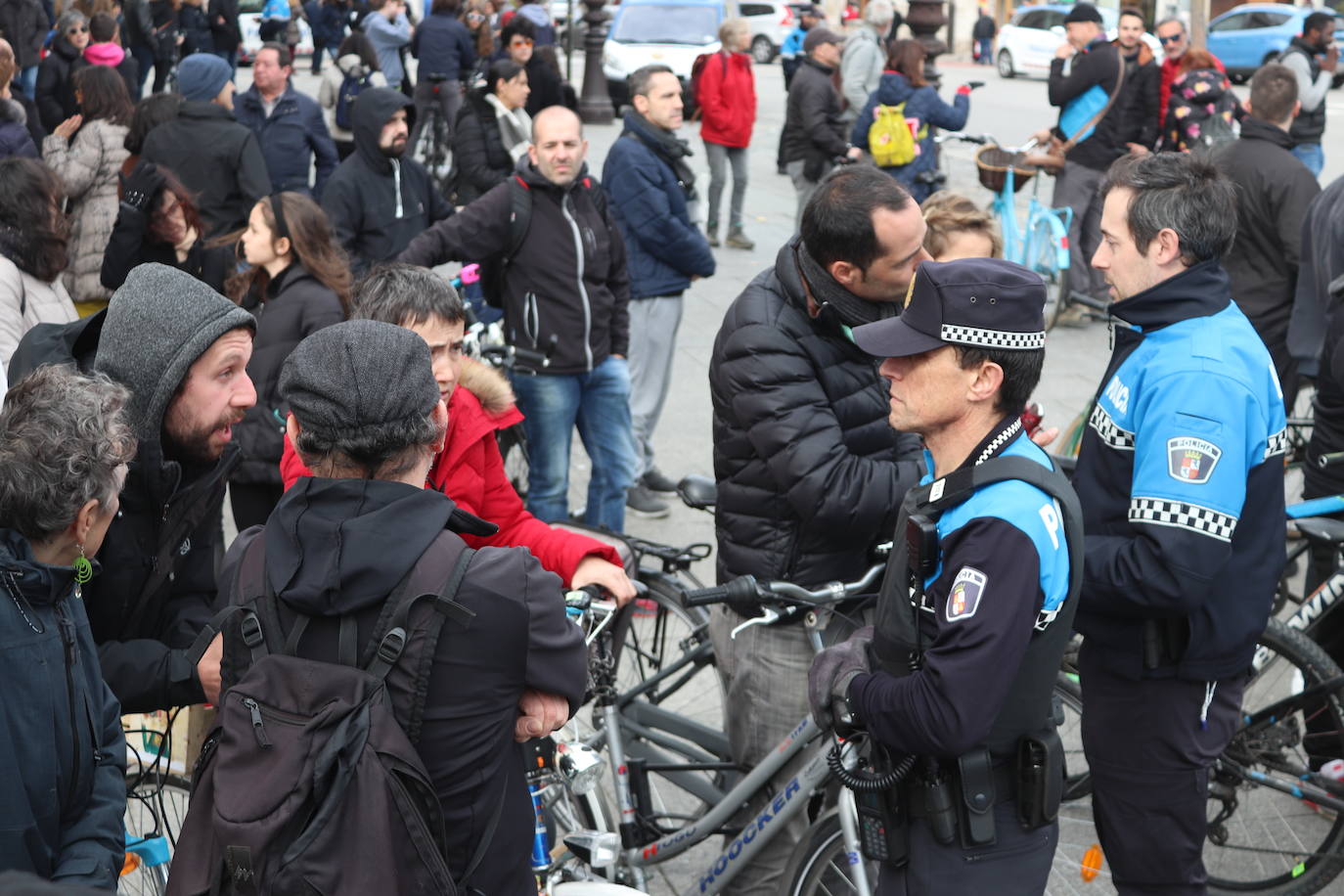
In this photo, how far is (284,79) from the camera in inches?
382

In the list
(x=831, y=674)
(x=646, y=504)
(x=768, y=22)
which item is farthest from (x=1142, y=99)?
(x=768, y=22)

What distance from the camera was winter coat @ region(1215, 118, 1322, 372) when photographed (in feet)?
21.1

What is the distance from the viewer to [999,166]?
10.4 metres

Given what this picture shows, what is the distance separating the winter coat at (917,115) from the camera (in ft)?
34.9

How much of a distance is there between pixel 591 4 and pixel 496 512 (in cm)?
1573

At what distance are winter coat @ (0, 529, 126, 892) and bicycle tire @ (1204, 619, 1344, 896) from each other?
10.6 ft

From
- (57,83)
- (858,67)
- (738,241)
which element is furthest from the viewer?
(858,67)

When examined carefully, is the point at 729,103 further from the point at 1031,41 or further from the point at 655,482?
the point at 1031,41

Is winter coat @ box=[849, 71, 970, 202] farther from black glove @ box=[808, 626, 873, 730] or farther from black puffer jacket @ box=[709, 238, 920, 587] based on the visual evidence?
black glove @ box=[808, 626, 873, 730]

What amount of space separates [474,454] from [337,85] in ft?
30.3

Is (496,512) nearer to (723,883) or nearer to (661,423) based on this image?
(723,883)

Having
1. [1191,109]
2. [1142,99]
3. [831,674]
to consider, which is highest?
[831,674]

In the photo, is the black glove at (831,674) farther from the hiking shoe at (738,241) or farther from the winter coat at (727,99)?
the hiking shoe at (738,241)

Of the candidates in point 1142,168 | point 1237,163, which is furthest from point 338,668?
point 1237,163
